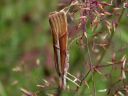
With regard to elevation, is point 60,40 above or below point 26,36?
above

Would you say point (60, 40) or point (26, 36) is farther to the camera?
point (26, 36)

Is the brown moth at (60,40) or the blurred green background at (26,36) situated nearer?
the brown moth at (60,40)

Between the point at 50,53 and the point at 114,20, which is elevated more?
the point at 114,20

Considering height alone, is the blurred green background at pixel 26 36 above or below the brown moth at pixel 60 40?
below

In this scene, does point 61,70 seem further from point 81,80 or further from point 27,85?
point 27,85

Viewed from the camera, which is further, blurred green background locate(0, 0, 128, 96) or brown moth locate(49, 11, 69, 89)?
blurred green background locate(0, 0, 128, 96)

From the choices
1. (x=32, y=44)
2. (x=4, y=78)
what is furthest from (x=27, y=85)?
(x=32, y=44)

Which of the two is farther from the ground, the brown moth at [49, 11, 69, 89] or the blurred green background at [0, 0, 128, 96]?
the brown moth at [49, 11, 69, 89]

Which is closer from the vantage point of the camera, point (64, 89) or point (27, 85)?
point (64, 89)
